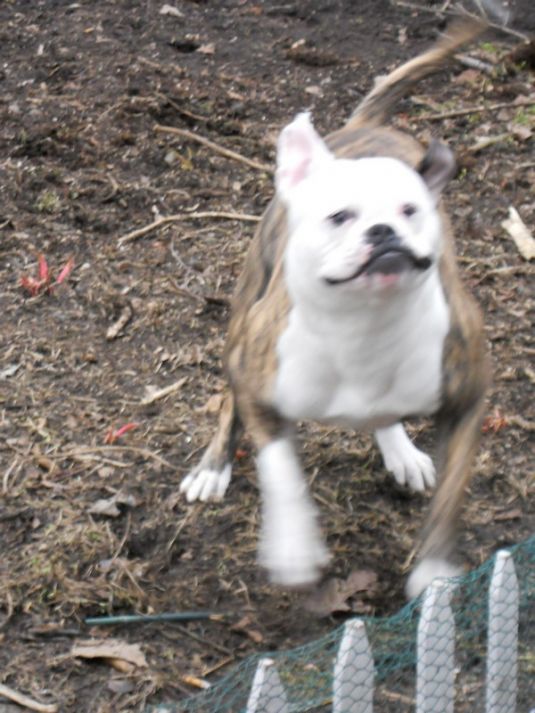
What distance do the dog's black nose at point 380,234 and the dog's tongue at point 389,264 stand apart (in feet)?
0.12

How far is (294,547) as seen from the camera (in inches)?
133

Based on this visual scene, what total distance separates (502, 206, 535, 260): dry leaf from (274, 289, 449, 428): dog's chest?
7.09 feet

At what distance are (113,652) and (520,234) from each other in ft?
9.12

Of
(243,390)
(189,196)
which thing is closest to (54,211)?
(189,196)

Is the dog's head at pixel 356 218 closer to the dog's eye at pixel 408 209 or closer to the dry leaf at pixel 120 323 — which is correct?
the dog's eye at pixel 408 209

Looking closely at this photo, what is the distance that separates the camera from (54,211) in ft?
18.4

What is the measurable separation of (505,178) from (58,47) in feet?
8.03

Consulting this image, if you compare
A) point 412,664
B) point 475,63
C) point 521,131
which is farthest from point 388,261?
point 475,63

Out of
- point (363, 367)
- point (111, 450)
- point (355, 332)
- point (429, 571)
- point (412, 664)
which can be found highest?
point (355, 332)

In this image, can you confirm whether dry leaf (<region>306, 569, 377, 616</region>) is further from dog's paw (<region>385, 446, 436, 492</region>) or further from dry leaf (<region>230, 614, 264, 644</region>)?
dog's paw (<region>385, 446, 436, 492</region>)

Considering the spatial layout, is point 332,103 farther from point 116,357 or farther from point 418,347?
point 418,347

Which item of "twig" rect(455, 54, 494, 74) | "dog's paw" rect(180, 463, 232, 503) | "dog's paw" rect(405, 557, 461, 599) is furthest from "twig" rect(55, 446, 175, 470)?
"twig" rect(455, 54, 494, 74)

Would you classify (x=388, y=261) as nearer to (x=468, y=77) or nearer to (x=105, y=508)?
(x=105, y=508)

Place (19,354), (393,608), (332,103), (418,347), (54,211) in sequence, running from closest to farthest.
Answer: (418,347) → (393,608) → (19,354) → (54,211) → (332,103)
